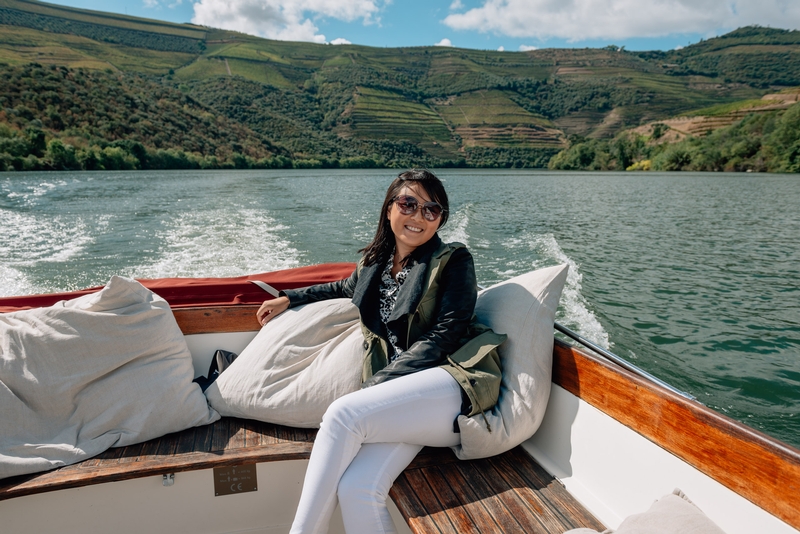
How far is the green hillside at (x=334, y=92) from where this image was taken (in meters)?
39.9

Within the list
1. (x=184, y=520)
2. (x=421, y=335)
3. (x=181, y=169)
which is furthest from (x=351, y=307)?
(x=181, y=169)

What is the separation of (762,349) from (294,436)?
489 cm

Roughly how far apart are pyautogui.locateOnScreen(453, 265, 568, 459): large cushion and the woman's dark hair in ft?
1.36

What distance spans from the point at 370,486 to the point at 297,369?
28.4 inches

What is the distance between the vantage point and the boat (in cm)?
120

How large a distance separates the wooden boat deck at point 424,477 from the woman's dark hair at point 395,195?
0.76 m

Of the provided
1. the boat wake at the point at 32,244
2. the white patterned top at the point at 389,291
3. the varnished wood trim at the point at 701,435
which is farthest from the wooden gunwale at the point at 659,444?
the boat wake at the point at 32,244

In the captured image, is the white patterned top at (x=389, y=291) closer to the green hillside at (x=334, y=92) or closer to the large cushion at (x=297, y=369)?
the large cushion at (x=297, y=369)

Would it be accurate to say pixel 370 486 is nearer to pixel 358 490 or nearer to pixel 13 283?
pixel 358 490

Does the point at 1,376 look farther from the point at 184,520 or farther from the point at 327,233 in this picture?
the point at 327,233

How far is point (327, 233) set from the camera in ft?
33.7

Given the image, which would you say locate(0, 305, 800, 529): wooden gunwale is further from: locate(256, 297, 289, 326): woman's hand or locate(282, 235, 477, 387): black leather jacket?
locate(256, 297, 289, 326): woman's hand

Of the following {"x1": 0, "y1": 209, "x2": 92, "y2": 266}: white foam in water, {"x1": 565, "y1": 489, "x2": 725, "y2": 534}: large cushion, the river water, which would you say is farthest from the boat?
{"x1": 0, "y1": 209, "x2": 92, "y2": 266}: white foam in water

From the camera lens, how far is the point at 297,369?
204cm
